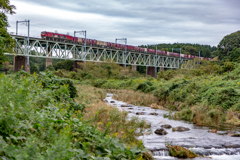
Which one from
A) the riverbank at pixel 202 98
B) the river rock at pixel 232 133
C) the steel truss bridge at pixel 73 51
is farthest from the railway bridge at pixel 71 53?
the river rock at pixel 232 133

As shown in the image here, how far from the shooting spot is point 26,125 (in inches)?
215

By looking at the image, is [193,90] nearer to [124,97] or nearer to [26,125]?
[124,97]

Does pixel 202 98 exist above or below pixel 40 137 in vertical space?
below

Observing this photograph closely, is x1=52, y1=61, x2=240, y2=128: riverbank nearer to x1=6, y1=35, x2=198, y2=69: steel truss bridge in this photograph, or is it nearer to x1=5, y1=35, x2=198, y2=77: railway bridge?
x1=5, y1=35, x2=198, y2=77: railway bridge

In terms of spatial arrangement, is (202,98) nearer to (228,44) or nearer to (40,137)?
(40,137)

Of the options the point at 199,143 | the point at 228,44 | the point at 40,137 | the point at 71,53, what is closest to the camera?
the point at 40,137

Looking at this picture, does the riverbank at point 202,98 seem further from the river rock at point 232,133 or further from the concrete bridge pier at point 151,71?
the concrete bridge pier at point 151,71

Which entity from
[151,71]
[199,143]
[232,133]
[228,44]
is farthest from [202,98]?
[228,44]

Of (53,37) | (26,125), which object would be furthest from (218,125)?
(53,37)

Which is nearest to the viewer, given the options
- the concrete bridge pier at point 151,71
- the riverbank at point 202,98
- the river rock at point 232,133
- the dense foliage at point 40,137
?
the dense foliage at point 40,137

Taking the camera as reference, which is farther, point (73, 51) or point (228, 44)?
point (228, 44)

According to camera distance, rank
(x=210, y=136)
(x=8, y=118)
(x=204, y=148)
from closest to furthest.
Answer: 1. (x=8, y=118)
2. (x=204, y=148)
3. (x=210, y=136)

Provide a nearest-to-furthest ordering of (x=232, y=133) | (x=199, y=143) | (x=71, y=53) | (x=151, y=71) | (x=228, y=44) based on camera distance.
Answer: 1. (x=199, y=143)
2. (x=232, y=133)
3. (x=71, y=53)
4. (x=228, y=44)
5. (x=151, y=71)

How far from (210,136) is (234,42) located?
90.4m
